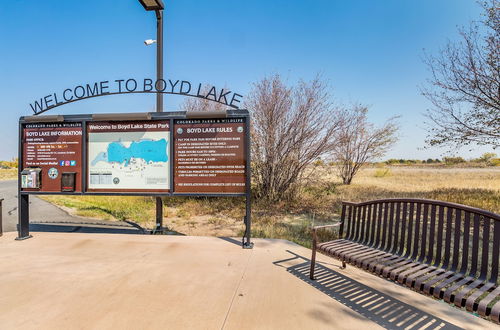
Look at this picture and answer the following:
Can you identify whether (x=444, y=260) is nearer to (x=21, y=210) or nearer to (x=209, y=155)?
(x=209, y=155)

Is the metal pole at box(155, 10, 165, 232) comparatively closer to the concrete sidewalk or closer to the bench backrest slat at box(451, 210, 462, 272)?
the concrete sidewalk

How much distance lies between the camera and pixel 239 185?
4484 mm

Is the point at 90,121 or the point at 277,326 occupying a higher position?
the point at 90,121

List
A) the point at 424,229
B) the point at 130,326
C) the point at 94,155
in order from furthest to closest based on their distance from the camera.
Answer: the point at 94,155 < the point at 424,229 < the point at 130,326

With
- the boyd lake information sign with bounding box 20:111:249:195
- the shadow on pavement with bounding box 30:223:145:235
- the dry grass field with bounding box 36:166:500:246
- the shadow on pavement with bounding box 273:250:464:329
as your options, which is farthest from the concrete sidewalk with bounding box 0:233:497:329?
the dry grass field with bounding box 36:166:500:246

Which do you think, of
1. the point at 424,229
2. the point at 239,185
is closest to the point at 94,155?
the point at 239,185

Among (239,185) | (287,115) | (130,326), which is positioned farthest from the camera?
(287,115)

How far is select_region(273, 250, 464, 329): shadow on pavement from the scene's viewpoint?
92.0 inches

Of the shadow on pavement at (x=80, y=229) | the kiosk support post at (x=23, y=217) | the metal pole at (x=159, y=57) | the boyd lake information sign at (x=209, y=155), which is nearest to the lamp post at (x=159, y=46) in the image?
the metal pole at (x=159, y=57)

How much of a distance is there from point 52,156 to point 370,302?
5.07 metres

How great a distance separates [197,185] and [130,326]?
250 centimetres

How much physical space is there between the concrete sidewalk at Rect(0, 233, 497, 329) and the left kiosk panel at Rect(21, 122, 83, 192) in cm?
102

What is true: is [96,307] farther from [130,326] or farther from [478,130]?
[478,130]

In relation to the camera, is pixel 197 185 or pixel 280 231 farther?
pixel 280 231
